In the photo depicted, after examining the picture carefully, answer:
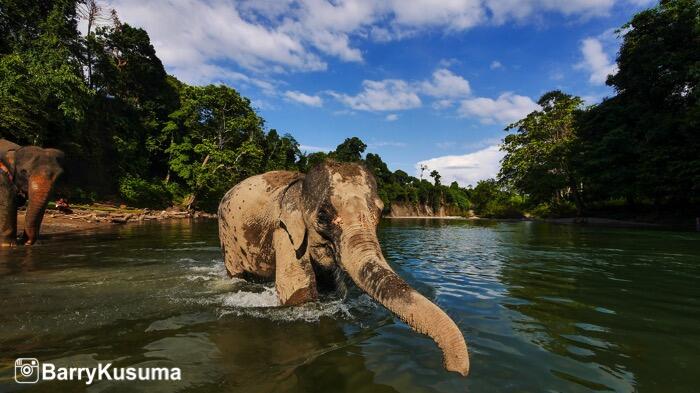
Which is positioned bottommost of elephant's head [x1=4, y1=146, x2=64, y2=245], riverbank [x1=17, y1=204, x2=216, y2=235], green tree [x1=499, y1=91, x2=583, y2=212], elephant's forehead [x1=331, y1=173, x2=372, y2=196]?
riverbank [x1=17, y1=204, x2=216, y2=235]

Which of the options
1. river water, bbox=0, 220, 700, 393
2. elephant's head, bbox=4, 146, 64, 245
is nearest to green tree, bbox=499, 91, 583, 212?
river water, bbox=0, 220, 700, 393

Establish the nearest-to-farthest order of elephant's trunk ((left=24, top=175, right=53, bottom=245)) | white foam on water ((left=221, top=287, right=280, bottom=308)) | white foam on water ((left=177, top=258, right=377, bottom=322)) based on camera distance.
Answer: white foam on water ((left=177, top=258, right=377, bottom=322)) → white foam on water ((left=221, top=287, right=280, bottom=308)) → elephant's trunk ((left=24, top=175, right=53, bottom=245))

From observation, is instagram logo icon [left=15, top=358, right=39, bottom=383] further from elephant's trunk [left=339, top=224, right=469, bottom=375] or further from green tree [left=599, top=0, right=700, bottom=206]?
green tree [left=599, top=0, right=700, bottom=206]

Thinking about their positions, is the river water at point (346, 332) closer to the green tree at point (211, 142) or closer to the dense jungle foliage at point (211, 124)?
the dense jungle foliage at point (211, 124)

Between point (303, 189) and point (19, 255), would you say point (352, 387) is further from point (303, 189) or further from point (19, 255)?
point (19, 255)

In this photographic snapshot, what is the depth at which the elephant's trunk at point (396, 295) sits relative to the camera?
267 centimetres

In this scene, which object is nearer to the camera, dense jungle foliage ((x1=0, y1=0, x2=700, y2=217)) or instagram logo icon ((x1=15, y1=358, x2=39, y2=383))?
instagram logo icon ((x1=15, y1=358, x2=39, y2=383))

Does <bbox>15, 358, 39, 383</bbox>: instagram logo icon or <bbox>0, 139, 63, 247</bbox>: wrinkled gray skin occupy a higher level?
<bbox>0, 139, 63, 247</bbox>: wrinkled gray skin

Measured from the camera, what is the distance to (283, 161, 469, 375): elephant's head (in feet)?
10.6

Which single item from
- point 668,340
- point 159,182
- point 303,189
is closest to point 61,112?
point 159,182

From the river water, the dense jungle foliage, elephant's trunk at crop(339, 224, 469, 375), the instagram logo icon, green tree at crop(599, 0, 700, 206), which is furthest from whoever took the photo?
green tree at crop(599, 0, 700, 206)

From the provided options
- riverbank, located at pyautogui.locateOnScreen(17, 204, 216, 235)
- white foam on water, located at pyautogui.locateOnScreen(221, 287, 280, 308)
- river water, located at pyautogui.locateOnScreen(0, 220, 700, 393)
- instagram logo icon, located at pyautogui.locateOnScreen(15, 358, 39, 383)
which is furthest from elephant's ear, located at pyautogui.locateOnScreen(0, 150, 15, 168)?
instagram logo icon, located at pyautogui.locateOnScreen(15, 358, 39, 383)

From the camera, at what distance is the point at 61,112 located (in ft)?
85.8

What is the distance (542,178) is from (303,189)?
46.5 metres
